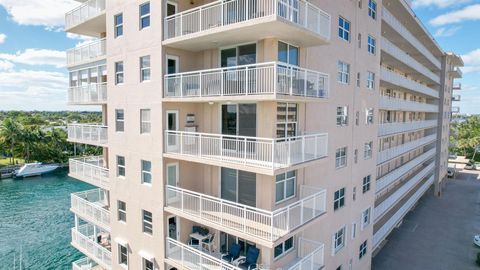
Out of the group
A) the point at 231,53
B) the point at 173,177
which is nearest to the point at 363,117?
the point at 231,53

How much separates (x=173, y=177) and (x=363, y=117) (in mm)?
12367

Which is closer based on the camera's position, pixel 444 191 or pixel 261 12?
pixel 261 12

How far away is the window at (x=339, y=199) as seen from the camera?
16109 millimetres

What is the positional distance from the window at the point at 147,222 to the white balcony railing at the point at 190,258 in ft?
4.84

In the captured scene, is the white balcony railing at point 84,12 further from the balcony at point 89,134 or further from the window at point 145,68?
the balcony at point 89,134

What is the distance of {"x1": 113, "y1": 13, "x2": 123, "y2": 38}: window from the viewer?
1475 cm

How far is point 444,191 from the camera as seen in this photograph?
1914 inches

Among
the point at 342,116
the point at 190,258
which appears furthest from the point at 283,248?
the point at 342,116

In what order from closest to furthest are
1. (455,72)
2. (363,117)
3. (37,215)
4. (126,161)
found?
(126,161), (363,117), (37,215), (455,72)

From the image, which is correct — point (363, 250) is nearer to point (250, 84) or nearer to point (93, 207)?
point (250, 84)

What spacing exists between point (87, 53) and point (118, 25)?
15.6 feet

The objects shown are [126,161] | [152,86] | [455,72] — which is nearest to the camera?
[152,86]

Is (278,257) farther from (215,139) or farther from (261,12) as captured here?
(261,12)

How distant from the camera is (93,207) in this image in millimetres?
17797
